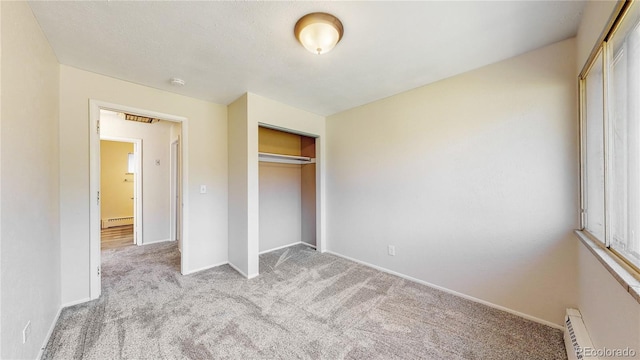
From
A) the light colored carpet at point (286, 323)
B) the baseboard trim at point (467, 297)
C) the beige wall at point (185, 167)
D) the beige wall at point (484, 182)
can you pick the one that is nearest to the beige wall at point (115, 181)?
the light colored carpet at point (286, 323)

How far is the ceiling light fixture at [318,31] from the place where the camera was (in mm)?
1509

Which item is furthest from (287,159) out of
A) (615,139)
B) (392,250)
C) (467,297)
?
(615,139)

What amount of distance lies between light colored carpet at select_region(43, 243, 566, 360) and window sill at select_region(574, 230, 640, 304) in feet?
2.76

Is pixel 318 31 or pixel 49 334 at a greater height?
pixel 318 31

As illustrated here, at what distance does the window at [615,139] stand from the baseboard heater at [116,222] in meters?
8.17

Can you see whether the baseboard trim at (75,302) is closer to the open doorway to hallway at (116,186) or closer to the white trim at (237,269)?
the white trim at (237,269)

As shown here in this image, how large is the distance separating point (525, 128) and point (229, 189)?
345 cm

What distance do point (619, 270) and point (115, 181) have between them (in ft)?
27.4

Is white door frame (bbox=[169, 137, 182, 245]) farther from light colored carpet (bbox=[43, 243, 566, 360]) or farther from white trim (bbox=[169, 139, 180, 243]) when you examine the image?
light colored carpet (bbox=[43, 243, 566, 360])

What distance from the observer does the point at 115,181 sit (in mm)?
5820

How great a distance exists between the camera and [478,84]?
7.27 ft

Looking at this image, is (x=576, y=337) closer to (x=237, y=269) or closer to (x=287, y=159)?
(x=237, y=269)

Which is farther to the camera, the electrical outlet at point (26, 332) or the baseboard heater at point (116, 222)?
the baseboard heater at point (116, 222)

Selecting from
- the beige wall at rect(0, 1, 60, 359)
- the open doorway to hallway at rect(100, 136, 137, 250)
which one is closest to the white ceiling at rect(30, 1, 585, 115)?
the beige wall at rect(0, 1, 60, 359)
